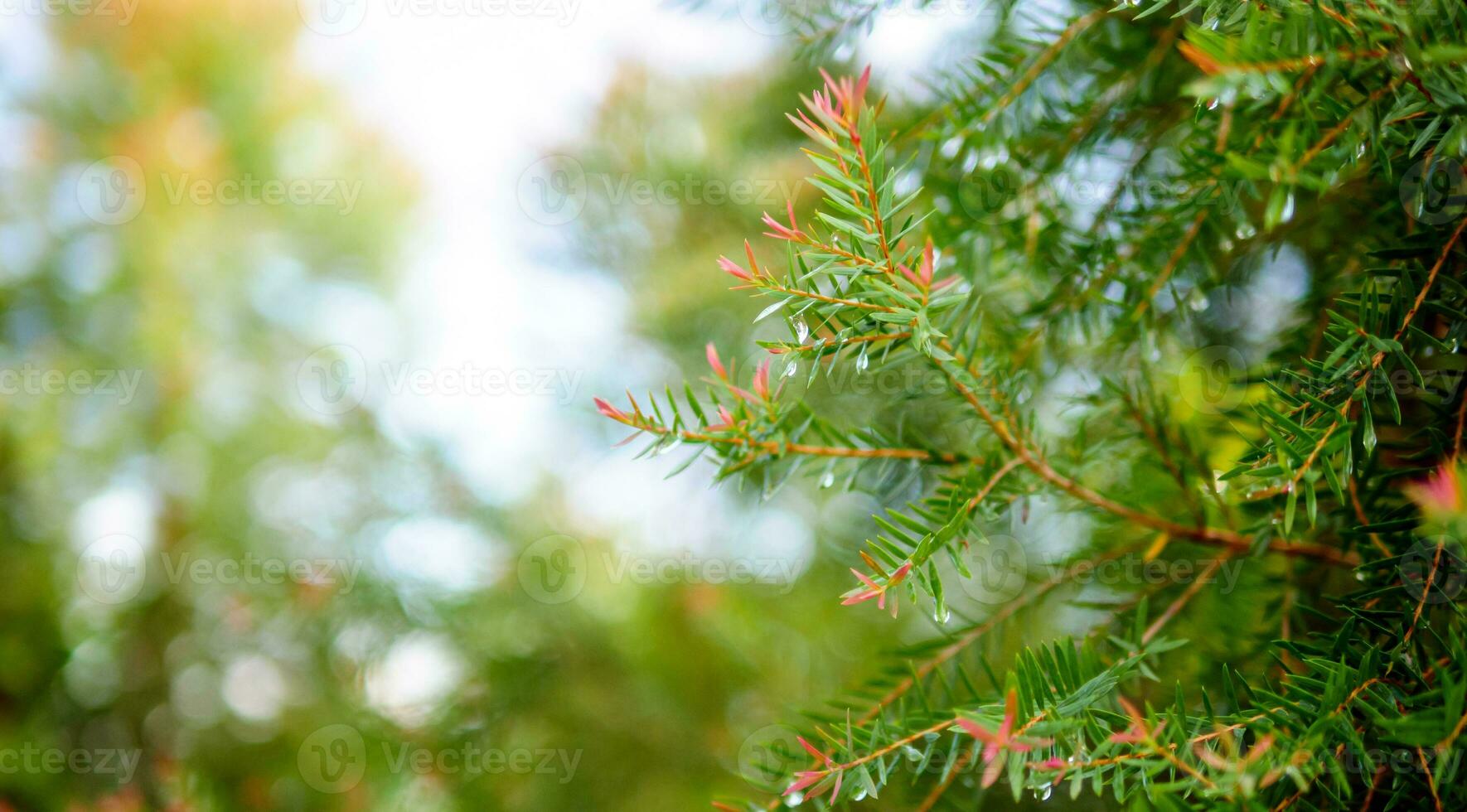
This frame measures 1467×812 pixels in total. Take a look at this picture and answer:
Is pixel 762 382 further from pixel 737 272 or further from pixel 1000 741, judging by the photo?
pixel 1000 741

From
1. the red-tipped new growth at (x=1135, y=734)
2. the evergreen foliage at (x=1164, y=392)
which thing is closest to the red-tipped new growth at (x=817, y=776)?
the evergreen foliage at (x=1164, y=392)

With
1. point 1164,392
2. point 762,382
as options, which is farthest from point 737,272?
point 1164,392

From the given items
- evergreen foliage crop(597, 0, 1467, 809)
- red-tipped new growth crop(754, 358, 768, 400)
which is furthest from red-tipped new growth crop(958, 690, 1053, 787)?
red-tipped new growth crop(754, 358, 768, 400)

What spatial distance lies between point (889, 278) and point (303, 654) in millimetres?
1576

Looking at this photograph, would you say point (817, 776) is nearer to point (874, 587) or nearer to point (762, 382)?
point (874, 587)

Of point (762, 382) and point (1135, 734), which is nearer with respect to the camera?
point (1135, 734)

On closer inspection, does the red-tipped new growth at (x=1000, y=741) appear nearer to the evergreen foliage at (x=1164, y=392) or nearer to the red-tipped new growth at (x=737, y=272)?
the evergreen foliage at (x=1164, y=392)

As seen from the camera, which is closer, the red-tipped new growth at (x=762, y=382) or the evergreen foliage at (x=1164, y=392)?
the evergreen foliage at (x=1164, y=392)

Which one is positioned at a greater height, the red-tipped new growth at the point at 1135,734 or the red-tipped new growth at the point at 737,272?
the red-tipped new growth at the point at 737,272

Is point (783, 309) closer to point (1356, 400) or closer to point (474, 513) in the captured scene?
point (1356, 400)

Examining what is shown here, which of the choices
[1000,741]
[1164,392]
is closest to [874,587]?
[1000,741]

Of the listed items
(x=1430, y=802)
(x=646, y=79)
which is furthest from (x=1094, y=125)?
(x=646, y=79)

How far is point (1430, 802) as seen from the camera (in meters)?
0.32

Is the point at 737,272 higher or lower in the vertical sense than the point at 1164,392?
higher
